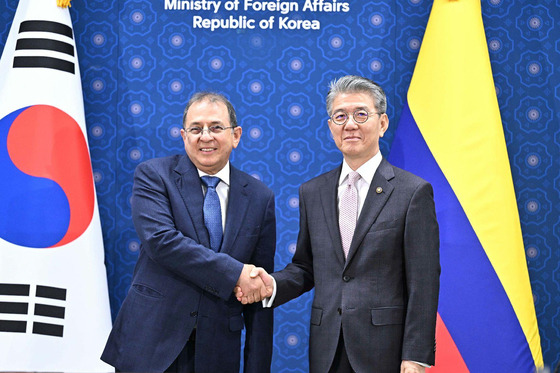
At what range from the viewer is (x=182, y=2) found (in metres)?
3.56

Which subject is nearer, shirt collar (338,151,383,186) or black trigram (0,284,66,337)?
shirt collar (338,151,383,186)

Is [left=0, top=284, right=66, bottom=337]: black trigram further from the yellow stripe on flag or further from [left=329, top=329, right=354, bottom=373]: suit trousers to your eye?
the yellow stripe on flag

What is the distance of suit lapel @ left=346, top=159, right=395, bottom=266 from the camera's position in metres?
2.11

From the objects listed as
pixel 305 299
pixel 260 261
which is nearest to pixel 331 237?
pixel 260 261

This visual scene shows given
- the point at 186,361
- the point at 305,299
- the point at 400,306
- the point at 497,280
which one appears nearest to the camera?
the point at 400,306

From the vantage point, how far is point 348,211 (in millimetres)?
2195

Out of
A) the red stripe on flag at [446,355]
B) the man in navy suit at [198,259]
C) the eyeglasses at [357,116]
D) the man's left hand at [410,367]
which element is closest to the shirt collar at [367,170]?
the eyeglasses at [357,116]

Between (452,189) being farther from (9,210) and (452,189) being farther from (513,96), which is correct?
(9,210)

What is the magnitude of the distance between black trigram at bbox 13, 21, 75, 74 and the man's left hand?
222 centimetres

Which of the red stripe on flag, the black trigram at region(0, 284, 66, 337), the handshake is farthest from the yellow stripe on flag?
the black trigram at region(0, 284, 66, 337)

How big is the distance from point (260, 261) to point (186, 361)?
47cm

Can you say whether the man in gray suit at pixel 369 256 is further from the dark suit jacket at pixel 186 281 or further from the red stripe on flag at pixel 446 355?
the red stripe on flag at pixel 446 355

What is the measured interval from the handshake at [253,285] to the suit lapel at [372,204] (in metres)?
0.38

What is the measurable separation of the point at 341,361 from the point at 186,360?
23.1 inches
